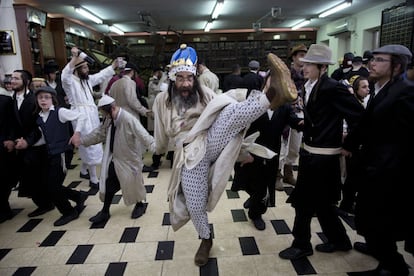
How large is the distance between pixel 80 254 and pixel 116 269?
389 millimetres

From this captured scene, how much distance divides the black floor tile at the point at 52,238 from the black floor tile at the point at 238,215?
1539mm

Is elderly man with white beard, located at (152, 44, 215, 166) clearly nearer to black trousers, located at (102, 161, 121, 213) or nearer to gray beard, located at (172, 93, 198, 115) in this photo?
gray beard, located at (172, 93, 198, 115)

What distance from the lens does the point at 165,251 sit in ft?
7.52

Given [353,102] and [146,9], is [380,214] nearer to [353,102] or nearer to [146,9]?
[353,102]

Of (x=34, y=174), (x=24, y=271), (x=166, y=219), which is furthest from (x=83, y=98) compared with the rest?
(x=24, y=271)

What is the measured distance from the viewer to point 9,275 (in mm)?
2082

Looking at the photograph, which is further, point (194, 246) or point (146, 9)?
point (146, 9)

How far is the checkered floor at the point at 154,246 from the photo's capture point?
6.82 ft

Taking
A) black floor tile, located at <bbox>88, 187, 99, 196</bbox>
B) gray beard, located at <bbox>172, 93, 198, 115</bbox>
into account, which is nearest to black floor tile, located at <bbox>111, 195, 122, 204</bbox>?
black floor tile, located at <bbox>88, 187, 99, 196</bbox>

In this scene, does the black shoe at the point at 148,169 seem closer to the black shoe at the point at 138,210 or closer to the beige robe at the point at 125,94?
the beige robe at the point at 125,94

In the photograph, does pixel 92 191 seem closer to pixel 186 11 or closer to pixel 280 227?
pixel 280 227

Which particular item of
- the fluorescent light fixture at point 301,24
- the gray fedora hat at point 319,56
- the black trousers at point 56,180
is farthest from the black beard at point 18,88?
the fluorescent light fixture at point 301,24

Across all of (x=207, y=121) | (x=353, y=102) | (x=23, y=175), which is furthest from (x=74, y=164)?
(x=353, y=102)

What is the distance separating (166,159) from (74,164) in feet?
4.61
